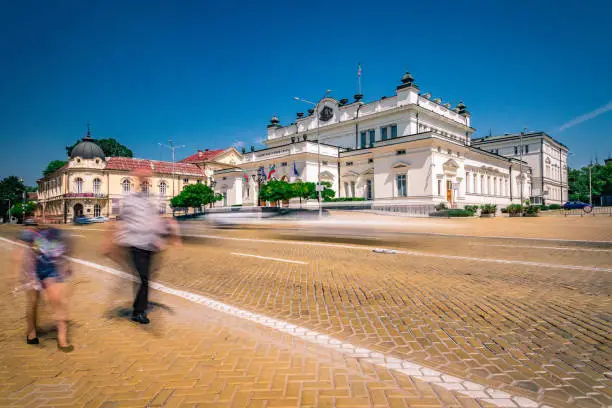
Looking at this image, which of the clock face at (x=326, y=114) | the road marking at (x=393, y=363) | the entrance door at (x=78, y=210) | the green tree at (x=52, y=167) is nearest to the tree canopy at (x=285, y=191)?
the clock face at (x=326, y=114)

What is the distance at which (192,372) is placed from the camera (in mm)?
3199

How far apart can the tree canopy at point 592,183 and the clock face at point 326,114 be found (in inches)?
2765

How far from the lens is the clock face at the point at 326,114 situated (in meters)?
52.1

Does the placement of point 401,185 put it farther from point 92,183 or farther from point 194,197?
point 92,183

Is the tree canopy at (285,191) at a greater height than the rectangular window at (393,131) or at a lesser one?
lesser

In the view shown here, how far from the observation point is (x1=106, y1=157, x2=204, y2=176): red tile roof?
60.4m

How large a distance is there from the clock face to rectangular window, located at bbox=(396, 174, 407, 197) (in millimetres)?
20261

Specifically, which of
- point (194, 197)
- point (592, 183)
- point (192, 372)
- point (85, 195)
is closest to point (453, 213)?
point (192, 372)

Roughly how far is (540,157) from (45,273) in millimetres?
73651

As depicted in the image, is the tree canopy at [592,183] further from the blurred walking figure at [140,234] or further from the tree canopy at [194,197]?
the blurred walking figure at [140,234]

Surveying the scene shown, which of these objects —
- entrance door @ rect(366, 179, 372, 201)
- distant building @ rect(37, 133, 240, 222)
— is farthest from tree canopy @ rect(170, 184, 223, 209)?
entrance door @ rect(366, 179, 372, 201)

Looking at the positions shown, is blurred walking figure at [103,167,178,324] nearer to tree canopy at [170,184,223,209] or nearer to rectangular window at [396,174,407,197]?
rectangular window at [396,174,407,197]

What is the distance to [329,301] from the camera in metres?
5.45

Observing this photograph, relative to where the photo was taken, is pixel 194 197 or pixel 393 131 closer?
pixel 393 131
